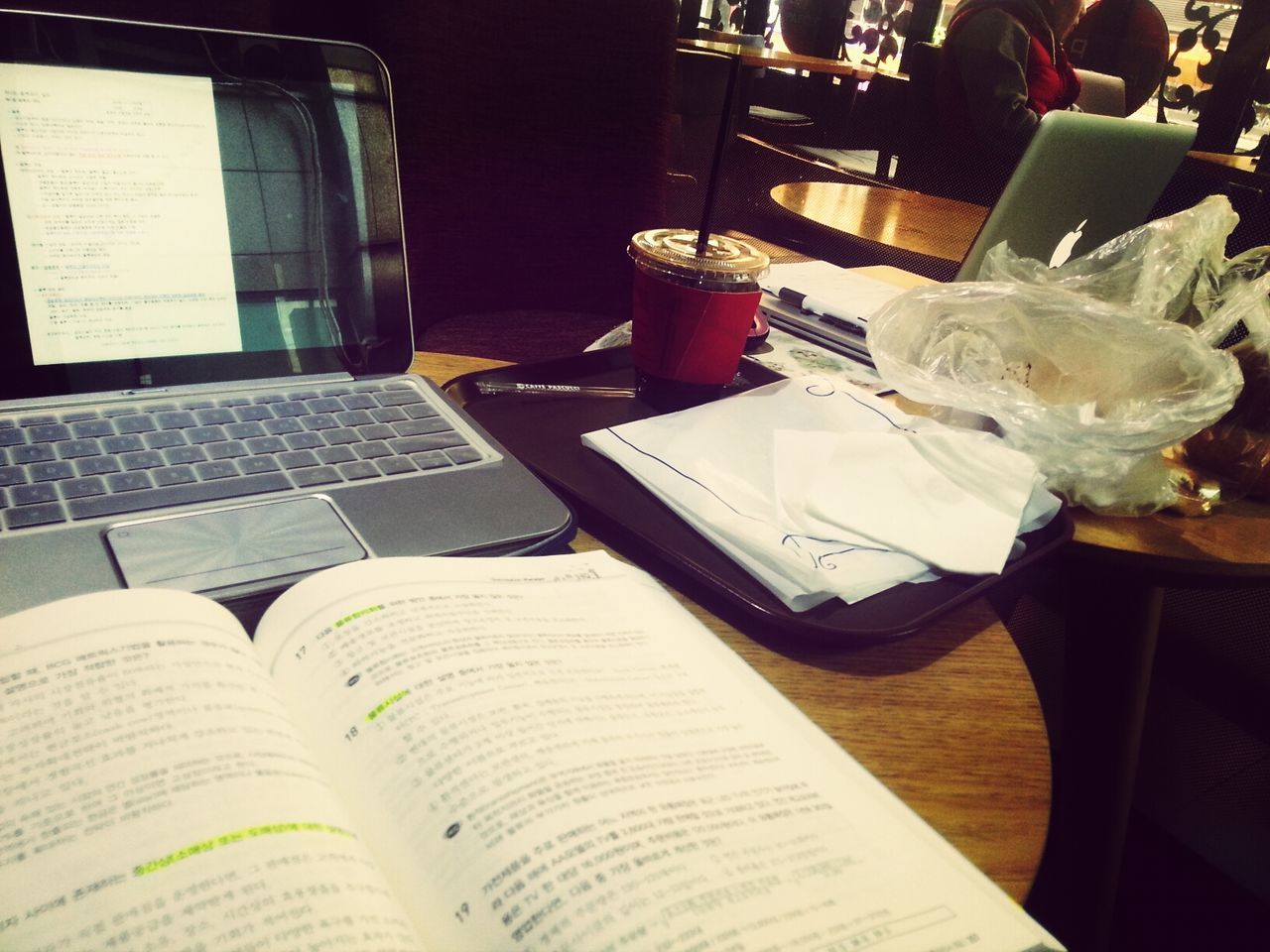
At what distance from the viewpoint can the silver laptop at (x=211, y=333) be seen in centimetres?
40

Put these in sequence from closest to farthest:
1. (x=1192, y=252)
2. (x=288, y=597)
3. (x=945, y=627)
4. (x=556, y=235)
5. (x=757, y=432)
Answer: (x=288, y=597)
(x=945, y=627)
(x=757, y=432)
(x=1192, y=252)
(x=556, y=235)

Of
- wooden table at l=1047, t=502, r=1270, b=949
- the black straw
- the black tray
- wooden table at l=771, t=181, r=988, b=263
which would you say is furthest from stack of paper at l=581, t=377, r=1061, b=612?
wooden table at l=771, t=181, r=988, b=263

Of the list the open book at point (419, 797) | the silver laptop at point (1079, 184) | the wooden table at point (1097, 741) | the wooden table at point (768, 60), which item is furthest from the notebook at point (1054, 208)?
the wooden table at point (768, 60)

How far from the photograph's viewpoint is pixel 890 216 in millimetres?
1581

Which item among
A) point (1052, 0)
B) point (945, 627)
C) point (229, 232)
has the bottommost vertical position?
point (945, 627)

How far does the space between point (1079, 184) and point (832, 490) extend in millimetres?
606

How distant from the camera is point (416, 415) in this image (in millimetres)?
541

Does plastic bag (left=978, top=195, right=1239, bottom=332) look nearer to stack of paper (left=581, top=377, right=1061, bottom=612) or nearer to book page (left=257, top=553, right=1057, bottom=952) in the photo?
stack of paper (left=581, top=377, right=1061, bottom=612)

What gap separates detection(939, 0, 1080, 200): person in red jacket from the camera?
2.40 metres

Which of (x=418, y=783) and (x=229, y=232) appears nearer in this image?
(x=418, y=783)

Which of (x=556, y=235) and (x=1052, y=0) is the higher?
(x=1052, y=0)

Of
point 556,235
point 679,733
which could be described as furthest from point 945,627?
point 556,235

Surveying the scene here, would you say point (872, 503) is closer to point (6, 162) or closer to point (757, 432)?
point (757, 432)

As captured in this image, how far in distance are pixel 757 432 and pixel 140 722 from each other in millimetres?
398
